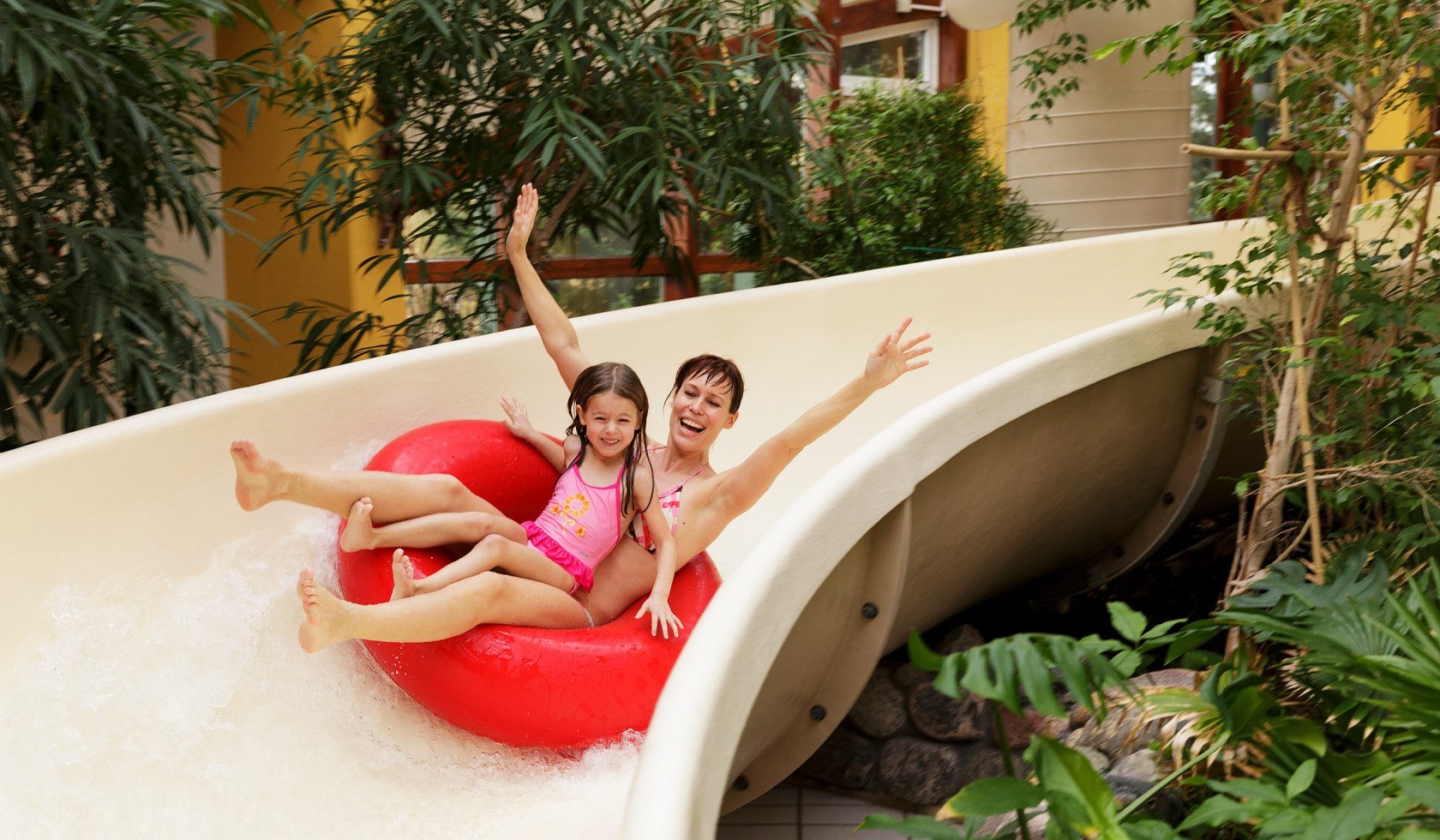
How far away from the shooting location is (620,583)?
6.83 feet

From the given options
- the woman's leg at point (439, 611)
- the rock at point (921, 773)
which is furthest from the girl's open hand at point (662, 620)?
the rock at point (921, 773)

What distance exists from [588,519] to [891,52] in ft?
18.5

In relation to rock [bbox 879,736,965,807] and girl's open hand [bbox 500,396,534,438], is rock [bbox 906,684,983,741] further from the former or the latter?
girl's open hand [bbox 500,396,534,438]

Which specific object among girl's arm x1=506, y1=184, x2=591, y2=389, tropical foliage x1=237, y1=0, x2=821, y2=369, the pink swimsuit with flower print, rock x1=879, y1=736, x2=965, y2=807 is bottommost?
rock x1=879, y1=736, x2=965, y2=807

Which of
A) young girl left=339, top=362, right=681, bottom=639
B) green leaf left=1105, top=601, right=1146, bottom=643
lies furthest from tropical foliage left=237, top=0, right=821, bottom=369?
green leaf left=1105, top=601, right=1146, bottom=643

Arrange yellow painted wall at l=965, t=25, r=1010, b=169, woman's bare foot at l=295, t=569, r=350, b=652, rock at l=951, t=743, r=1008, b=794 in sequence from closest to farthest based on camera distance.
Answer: woman's bare foot at l=295, t=569, r=350, b=652 → rock at l=951, t=743, r=1008, b=794 → yellow painted wall at l=965, t=25, r=1010, b=169

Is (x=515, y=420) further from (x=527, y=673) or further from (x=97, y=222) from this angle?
(x=97, y=222)

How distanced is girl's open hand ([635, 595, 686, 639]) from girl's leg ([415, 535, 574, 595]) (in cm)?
20

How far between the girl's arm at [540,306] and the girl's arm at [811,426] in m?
0.46

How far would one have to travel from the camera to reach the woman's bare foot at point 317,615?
→ 1.42 meters

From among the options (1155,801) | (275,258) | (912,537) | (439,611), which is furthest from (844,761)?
(275,258)

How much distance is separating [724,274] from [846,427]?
2819 millimetres

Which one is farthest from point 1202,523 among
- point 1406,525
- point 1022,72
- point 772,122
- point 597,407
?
point 1022,72

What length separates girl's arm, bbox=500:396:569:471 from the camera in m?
2.28
